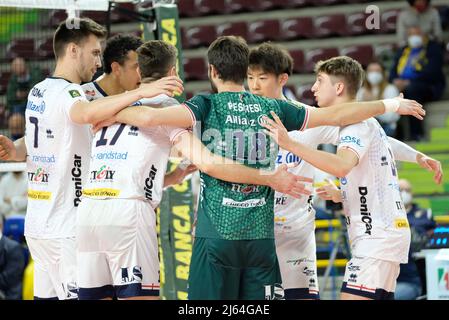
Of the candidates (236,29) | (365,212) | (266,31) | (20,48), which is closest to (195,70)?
(236,29)

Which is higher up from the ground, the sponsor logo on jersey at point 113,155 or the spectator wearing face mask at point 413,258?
the sponsor logo on jersey at point 113,155

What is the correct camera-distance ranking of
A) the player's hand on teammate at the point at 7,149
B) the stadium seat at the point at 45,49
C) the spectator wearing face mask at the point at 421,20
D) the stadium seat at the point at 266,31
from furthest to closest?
the stadium seat at the point at 266,31 → the spectator wearing face mask at the point at 421,20 → the stadium seat at the point at 45,49 → the player's hand on teammate at the point at 7,149

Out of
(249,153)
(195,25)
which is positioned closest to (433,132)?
(195,25)

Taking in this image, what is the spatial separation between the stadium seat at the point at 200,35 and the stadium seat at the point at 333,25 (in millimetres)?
2259

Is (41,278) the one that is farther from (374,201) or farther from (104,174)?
(374,201)

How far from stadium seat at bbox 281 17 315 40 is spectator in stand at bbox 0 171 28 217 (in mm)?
6398

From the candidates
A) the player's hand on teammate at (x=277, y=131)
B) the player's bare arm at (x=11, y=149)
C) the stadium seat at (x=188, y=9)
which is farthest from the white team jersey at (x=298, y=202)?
the stadium seat at (x=188, y=9)

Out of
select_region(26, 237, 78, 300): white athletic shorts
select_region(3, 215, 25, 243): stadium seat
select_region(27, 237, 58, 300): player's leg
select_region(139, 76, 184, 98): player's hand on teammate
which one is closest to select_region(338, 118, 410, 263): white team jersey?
select_region(139, 76, 184, 98): player's hand on teammate

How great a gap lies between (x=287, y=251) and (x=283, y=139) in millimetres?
1563

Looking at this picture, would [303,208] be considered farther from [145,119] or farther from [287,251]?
[145,119]

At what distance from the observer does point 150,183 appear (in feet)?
20.5

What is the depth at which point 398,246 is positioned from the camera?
6.47 m

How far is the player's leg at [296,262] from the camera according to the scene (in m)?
7.18

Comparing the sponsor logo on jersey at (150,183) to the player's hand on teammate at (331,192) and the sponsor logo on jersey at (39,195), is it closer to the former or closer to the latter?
the sponsor logo on jersey at (39,195)
